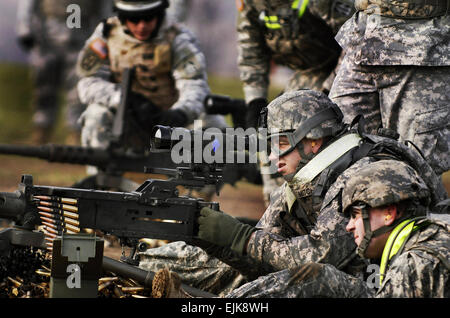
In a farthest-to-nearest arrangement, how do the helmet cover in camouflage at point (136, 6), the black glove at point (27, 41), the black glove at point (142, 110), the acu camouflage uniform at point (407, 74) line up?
1. the black glove at point (27, 41)
2. the helmet cover in camouflage at point (136, 6)
3. the black glove at point (142, 110)
4. the acu camouflage uniform at point (407, 74)

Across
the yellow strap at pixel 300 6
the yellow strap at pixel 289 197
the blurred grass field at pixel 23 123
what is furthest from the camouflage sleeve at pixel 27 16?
the yellow strap at pixel 289 197

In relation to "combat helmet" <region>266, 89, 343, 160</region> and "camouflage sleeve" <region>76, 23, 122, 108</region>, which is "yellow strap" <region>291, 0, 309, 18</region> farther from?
"combat helmet" <region>266, 89, 343, 160</region>

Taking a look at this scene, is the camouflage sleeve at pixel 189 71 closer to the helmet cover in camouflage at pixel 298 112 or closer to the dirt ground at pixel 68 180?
the dirt ground at pixel 68 180

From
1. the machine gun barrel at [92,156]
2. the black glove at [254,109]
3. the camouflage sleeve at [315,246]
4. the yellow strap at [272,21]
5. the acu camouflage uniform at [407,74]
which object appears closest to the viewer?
the camouflage sleeve at [315,246]

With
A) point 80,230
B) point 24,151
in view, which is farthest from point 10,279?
point 24,151

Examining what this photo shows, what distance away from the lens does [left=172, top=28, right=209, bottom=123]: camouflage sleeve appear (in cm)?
1005

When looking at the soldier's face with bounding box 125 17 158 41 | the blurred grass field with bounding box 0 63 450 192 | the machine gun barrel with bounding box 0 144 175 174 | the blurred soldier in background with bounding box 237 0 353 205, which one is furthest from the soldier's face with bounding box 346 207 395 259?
the blurred grass field with bounding box 0 63 450 192

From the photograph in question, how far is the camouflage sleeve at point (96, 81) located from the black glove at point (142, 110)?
0.39m

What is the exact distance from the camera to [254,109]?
30.0 ft

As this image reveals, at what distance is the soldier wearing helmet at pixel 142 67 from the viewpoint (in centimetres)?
1004

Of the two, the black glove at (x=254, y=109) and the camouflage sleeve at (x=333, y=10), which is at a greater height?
the camouflage sleeve at (x=333, y=10)

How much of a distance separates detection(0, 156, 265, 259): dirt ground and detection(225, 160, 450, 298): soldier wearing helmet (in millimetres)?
6637

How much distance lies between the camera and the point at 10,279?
5340mm

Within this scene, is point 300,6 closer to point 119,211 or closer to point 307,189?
point 307,189
